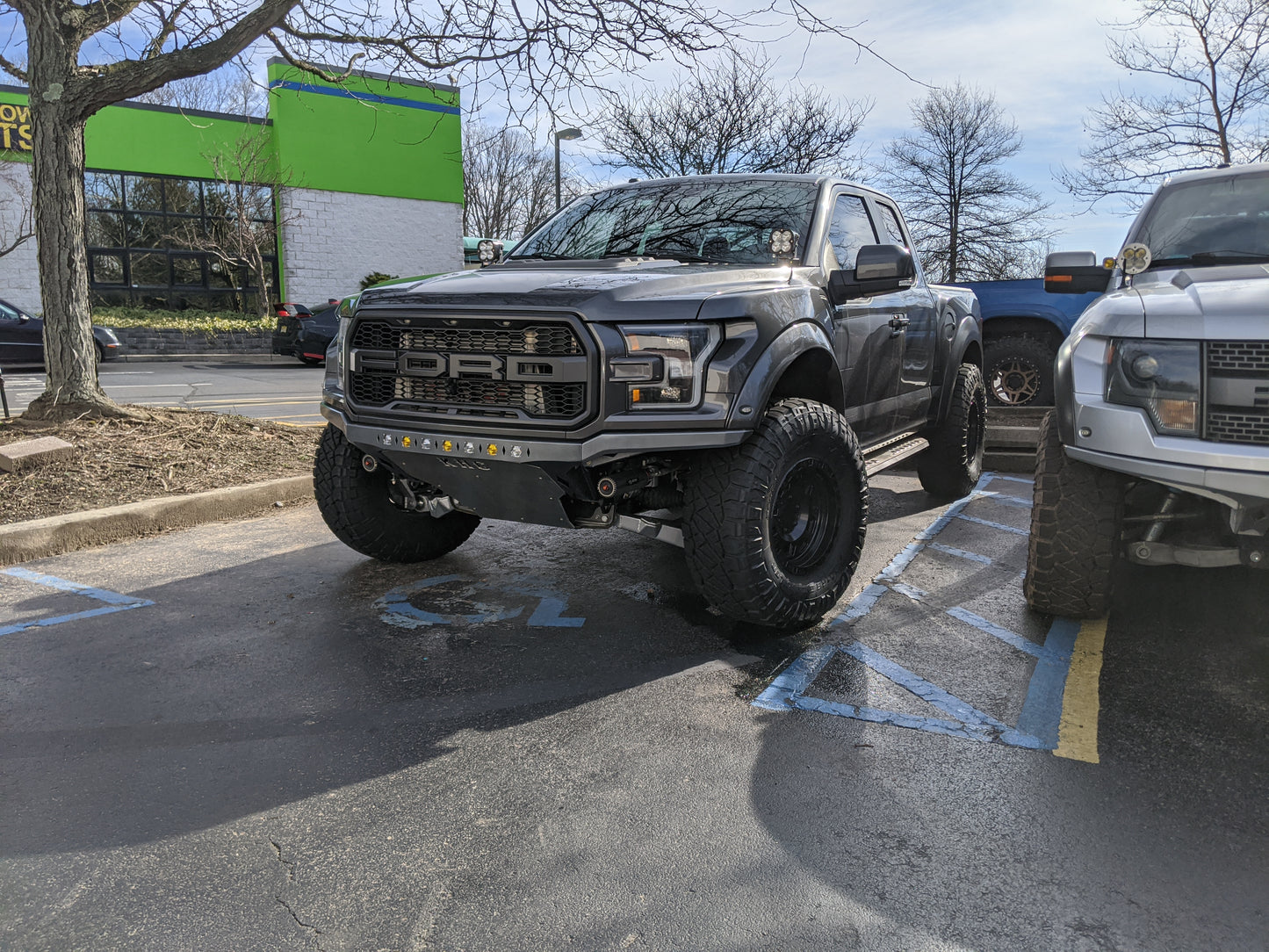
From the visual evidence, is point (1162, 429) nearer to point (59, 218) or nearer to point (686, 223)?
point (686, 223)

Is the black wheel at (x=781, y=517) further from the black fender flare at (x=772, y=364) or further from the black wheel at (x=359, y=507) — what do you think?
the black wheel at (x=359, y=507)

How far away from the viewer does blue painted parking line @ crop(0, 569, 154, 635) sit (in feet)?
13.5

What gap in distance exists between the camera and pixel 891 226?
5891 mm

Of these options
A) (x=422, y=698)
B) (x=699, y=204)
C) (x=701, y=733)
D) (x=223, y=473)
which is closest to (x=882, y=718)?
(x=701, y=733)

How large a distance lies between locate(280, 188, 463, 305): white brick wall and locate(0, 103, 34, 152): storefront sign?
6.16m

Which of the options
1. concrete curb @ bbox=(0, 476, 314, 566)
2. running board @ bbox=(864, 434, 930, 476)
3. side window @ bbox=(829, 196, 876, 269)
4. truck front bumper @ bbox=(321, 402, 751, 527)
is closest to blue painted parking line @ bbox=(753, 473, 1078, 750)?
running board @ bbox=(864, 434, 930, 476)

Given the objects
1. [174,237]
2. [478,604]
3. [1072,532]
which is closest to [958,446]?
[1072,532]

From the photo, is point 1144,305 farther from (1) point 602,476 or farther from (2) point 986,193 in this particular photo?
(2) point 986,193

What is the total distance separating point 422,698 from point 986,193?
36.8 metres

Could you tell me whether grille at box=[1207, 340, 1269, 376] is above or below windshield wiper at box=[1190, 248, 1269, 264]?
below

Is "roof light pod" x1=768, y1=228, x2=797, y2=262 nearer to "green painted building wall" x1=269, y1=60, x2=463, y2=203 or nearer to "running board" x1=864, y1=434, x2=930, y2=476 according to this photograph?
"running board" x1=864, y1=434, x2=930, y2=476

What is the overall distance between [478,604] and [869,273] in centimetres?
236

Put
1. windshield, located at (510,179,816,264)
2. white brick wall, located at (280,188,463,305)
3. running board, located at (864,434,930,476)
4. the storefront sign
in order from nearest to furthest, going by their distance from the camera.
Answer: windshield, located at (510,179,816,264) < running board, located at (864,434,930,476) < the storefront sign < white brick wall, located at (280,188,463,305)

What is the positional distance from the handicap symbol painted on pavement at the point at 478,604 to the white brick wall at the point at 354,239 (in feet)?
74.3
